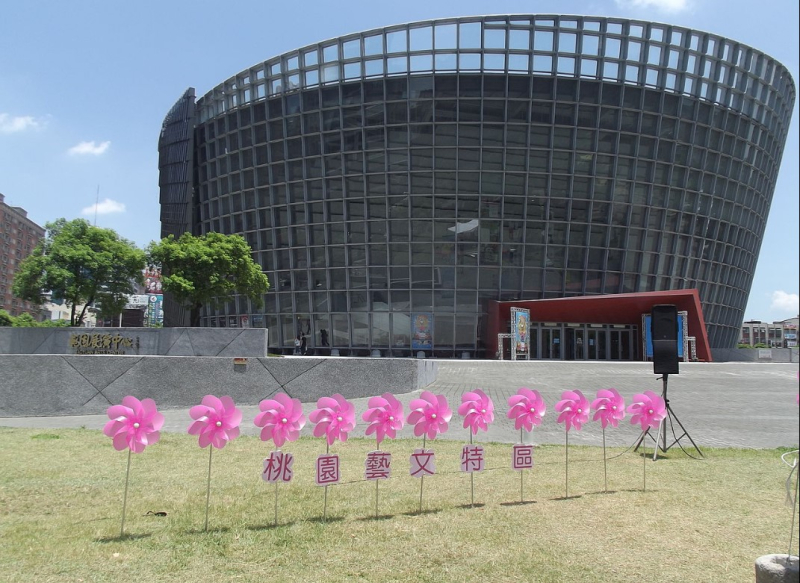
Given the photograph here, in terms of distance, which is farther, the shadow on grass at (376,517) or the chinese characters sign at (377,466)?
the chinese characters sign at (377,466)

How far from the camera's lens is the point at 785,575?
3.39m

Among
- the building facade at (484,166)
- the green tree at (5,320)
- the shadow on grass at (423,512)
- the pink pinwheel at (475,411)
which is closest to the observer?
the shadow on grass at (423,512)

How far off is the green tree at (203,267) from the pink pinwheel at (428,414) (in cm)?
3506

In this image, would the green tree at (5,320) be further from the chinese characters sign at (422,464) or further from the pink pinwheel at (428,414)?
the chinese characters sign at (422,464)

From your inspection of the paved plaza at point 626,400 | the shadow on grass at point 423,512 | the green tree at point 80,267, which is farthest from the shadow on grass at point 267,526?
the green tree at point 80,267

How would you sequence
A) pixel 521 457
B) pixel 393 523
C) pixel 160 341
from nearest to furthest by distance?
1. pixel 393 523
2. pixel 521 457
3. pixel 160 341

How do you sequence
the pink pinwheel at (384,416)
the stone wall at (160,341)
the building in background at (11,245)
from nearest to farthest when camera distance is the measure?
the pink pinwheel at (384,416) → the stone wall at (160,341) → the building in background at (11,245)

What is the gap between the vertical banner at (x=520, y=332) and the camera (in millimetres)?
40219

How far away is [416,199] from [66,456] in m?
36.6

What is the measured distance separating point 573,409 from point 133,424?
5666 mm

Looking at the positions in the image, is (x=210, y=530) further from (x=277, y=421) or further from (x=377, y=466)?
(x=377, y=466)

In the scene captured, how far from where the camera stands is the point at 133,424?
20.2 feet

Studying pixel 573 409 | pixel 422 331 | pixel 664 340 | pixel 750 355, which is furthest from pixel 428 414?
pixel 750 355

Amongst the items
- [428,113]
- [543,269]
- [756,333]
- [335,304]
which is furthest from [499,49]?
[756,333]
